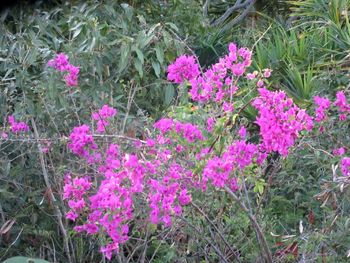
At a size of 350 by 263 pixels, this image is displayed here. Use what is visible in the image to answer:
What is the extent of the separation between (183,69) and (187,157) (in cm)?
41

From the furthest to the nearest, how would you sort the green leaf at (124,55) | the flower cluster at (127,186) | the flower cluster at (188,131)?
the green leaf at (124,55)
the flower cluster at (188,131)
the flower cluster at (127,186)

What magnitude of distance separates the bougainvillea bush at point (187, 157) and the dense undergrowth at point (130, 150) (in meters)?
0.04

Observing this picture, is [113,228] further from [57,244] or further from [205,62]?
[205,62]

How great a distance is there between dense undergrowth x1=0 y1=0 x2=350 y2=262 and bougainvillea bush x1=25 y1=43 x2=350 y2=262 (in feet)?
0.13

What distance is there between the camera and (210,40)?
23.5 ft

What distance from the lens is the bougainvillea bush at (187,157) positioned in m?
3.06

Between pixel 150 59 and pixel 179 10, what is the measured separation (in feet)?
5.90

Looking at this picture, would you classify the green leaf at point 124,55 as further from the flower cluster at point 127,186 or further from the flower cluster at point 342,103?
the flower cluster at point 342,103

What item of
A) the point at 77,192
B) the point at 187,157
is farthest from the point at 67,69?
the point at 187,157

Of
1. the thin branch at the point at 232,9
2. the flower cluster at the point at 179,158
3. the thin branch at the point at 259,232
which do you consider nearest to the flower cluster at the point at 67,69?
the flower cluster at the point at 179,158

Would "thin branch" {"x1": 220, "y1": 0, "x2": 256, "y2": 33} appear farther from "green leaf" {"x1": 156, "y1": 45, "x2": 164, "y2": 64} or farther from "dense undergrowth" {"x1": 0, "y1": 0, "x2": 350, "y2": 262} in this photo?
"green leaf" {"x1": 156, "y1": 45, "x2": 164, "y2": 64}

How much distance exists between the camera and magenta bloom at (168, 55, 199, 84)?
11.4 feet

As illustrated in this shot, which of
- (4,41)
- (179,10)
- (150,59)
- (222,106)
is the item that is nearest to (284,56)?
(179,10)

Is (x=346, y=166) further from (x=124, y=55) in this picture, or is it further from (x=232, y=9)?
(x=232, y=9)
